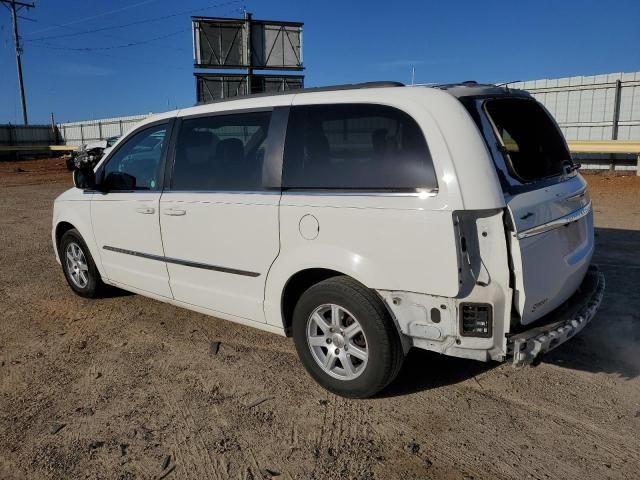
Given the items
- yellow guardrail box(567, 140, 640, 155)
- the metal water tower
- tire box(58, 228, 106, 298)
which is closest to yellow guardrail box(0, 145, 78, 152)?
the metal water tower

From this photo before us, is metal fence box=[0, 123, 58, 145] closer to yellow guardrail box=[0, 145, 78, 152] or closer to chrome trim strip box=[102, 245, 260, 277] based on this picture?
yellow guardrail box=[0, 145, 78, 152]

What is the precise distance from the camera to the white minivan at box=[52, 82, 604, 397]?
2.83 metres

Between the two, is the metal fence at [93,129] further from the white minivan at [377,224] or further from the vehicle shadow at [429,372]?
the vehicle shadow at [429,372]

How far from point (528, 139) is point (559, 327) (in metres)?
1.24

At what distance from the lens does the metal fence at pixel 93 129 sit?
108 ft

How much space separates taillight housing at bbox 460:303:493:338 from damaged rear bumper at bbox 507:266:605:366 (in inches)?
5.8

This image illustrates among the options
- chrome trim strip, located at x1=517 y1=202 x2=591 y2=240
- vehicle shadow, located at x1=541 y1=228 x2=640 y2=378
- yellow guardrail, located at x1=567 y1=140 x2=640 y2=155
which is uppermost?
yellow guardrail, located at x1=567 y1=140 x2=640 y2=155

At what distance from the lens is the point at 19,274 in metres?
6.68

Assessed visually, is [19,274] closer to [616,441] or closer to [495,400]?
[495,400]

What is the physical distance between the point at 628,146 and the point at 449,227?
14.2 m

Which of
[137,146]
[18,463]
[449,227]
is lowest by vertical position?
[18,463]

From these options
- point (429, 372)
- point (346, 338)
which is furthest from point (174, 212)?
point (429, 372)

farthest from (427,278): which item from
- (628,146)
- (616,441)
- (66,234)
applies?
(628,146)

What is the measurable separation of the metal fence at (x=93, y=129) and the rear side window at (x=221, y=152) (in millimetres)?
29365
